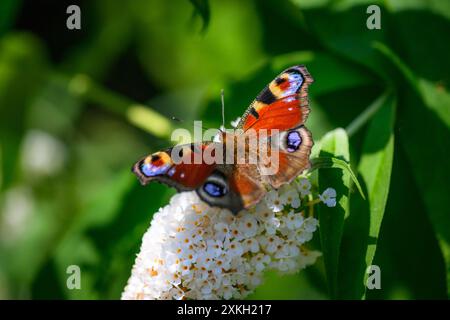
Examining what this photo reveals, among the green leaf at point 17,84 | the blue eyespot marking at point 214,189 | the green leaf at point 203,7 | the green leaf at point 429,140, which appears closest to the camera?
the blue eyespot marking at point 214,189

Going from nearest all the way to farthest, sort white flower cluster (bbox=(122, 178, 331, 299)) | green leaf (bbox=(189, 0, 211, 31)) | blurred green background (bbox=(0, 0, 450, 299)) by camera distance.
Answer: white flower cluster (bbox=(122, 178, 331, 299)), green leaf (bbox=(189, 0, 211, 31)), blurred green background (bbox=(0, 0, 450, 299))

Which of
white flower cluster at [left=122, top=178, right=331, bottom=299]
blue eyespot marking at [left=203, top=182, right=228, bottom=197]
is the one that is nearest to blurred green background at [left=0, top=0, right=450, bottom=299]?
white flower cluster at [left=122, top=178, right=331, bottom=299]

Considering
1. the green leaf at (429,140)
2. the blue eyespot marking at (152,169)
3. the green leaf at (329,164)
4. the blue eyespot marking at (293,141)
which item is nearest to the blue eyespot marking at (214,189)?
the blue eyespot marking at (152,169)

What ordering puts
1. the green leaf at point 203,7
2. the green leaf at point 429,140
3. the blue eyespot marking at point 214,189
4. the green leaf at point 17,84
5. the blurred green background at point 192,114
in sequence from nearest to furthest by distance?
the blue eyespot marking at point 214,189
the green leaf at point 203,7
the green leaf at point 429,140
the blurred green background at point 192,114
the green leaf at point 17,84

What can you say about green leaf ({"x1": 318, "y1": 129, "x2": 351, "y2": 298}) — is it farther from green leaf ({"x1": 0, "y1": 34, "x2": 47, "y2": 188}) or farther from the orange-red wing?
green leaf ({"x1": 0, "y1": 34, "x2": 47, "y2": 188})

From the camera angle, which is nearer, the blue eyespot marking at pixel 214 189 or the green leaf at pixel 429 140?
the blue eyespot marking at pixel 214 189

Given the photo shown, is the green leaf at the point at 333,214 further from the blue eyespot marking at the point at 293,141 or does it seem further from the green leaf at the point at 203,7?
the green leaf at the point at 203,7

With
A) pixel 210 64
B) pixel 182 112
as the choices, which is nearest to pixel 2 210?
pixel 182 112
